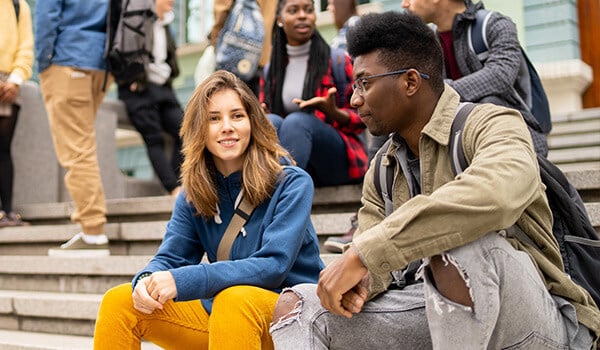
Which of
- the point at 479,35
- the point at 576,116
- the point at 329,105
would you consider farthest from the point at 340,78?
the point at 576,116

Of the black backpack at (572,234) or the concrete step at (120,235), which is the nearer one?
the black backpack at (572,234)

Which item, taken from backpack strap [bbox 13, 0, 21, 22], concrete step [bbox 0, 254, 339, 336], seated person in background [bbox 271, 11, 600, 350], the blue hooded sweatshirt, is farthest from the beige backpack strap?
backpack strap [bbox 13, 0, 21, 22]

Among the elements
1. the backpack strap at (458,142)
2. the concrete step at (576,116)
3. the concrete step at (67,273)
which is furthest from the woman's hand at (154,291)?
the concrete step at (576,116)

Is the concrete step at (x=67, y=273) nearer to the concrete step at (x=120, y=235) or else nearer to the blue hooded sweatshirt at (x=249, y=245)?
the concrete step at (x=120, y=235)

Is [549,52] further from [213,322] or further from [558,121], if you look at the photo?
[213,322]

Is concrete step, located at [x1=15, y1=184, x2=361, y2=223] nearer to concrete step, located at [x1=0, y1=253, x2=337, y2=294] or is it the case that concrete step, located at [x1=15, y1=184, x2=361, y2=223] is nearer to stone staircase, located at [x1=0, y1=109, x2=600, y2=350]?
stone staircase, located at [x1=0, y1=109, x2=600, y2=350]

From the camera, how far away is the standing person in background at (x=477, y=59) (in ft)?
9.69

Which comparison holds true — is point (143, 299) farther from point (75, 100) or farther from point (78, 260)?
point (75, 100)

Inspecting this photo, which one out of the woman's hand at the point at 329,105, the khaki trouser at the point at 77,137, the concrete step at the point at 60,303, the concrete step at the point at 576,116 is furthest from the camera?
the concrete step at the point at 576,116

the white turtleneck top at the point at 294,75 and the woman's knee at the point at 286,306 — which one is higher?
the white turtleneck top at the point at 294,75

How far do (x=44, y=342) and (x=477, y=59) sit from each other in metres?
2.38

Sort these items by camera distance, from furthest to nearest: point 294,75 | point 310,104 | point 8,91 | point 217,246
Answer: point 8,91, point 294,75, point 310,104, point 217,246

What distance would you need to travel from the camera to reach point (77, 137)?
4.22m

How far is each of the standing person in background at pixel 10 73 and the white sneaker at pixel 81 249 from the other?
0.96m
